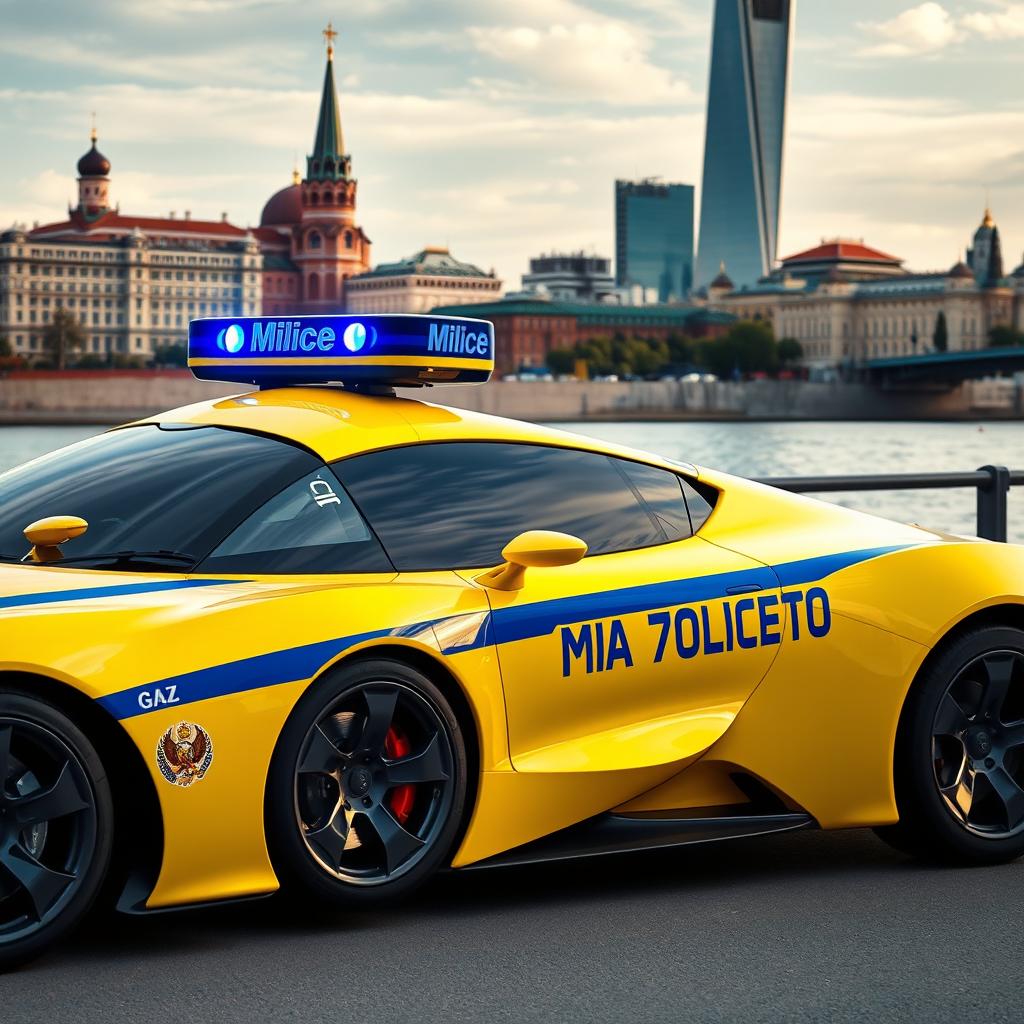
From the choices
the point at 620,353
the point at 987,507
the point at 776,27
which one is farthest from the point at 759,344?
the point at 987,507

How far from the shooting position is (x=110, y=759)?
330 cm


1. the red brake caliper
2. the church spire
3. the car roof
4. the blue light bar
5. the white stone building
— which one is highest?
the church spire

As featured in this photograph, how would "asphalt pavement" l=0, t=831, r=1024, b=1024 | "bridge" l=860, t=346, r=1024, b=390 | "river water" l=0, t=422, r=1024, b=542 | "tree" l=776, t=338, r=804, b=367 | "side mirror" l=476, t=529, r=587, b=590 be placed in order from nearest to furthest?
1. "asphalt pavement" l=0, t=831, r=1024, b=1024
2. "side mirror" l=476, t=529, r=587, b=590
3. "river water" l=0, t=422, r=1024, b=542
4. "bridge" l=860, t=346, r=1024, b=390
5. "tree" l=776, t=338, r=804, b=367

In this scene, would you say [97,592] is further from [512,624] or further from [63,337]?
[63,337]

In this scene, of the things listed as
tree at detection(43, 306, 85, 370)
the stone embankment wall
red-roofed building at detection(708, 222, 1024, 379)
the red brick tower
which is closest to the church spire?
the red brick tower

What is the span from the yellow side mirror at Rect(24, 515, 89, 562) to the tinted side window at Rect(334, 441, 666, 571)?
593 mm

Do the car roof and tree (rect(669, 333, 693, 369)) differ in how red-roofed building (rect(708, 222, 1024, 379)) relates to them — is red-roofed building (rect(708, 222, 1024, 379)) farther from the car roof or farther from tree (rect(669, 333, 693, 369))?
the car roof

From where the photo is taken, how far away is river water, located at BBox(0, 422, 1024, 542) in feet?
117

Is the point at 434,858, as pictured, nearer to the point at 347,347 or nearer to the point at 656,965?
the point at 656,965

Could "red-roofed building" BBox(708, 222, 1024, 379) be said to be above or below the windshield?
above

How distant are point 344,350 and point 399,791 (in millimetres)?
1204

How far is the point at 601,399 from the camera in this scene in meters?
122

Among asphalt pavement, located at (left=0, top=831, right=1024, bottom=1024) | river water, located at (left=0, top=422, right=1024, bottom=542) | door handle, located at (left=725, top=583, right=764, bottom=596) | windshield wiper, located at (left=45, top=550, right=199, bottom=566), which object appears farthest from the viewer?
river water, located at (left=0, top=422, right=1024, bottom=542)

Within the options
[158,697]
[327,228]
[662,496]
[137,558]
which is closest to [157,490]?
[137,558]
